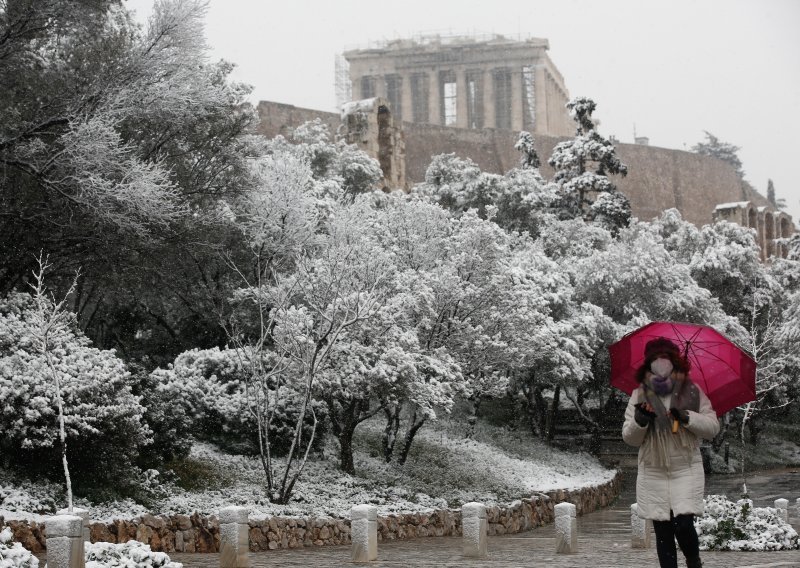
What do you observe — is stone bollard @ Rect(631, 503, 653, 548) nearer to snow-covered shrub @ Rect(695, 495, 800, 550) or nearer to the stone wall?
snow-covered shrub @ Rect(695, 495, 800, 550)

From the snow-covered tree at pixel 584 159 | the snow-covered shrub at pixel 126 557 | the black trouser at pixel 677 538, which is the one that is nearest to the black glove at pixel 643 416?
the black trouser at pixel 677 538

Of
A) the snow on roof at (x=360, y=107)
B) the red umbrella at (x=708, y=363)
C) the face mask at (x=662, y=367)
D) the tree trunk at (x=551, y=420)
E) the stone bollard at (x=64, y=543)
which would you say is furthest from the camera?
the snow on roof at (x=360, y=107)

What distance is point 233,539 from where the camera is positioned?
34.2 ft

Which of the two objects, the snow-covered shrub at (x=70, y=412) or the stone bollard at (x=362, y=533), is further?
the snow-covered shrub at (x=70, y=412)

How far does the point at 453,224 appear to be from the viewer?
1057 inches

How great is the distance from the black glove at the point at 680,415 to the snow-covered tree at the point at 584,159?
1400 inches

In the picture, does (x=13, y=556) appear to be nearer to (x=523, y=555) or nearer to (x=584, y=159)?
(x=523, y=555)

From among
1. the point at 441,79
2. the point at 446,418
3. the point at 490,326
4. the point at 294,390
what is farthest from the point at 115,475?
the point at 441,79

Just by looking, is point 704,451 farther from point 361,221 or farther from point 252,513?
point 252,513

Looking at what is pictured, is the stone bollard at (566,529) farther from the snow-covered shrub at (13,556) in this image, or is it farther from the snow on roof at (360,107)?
the snow on roof at (360,107)

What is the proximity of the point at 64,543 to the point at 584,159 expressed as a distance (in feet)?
121

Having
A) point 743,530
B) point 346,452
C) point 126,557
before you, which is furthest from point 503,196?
point 126,557

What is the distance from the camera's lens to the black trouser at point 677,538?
6746mm

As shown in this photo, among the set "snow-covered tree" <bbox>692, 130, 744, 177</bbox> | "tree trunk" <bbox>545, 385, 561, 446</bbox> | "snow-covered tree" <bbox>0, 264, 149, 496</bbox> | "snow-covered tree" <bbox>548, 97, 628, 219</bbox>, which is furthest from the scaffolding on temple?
"snow-covered tree" <bbox>0, 264, 149, 496</bbox>
